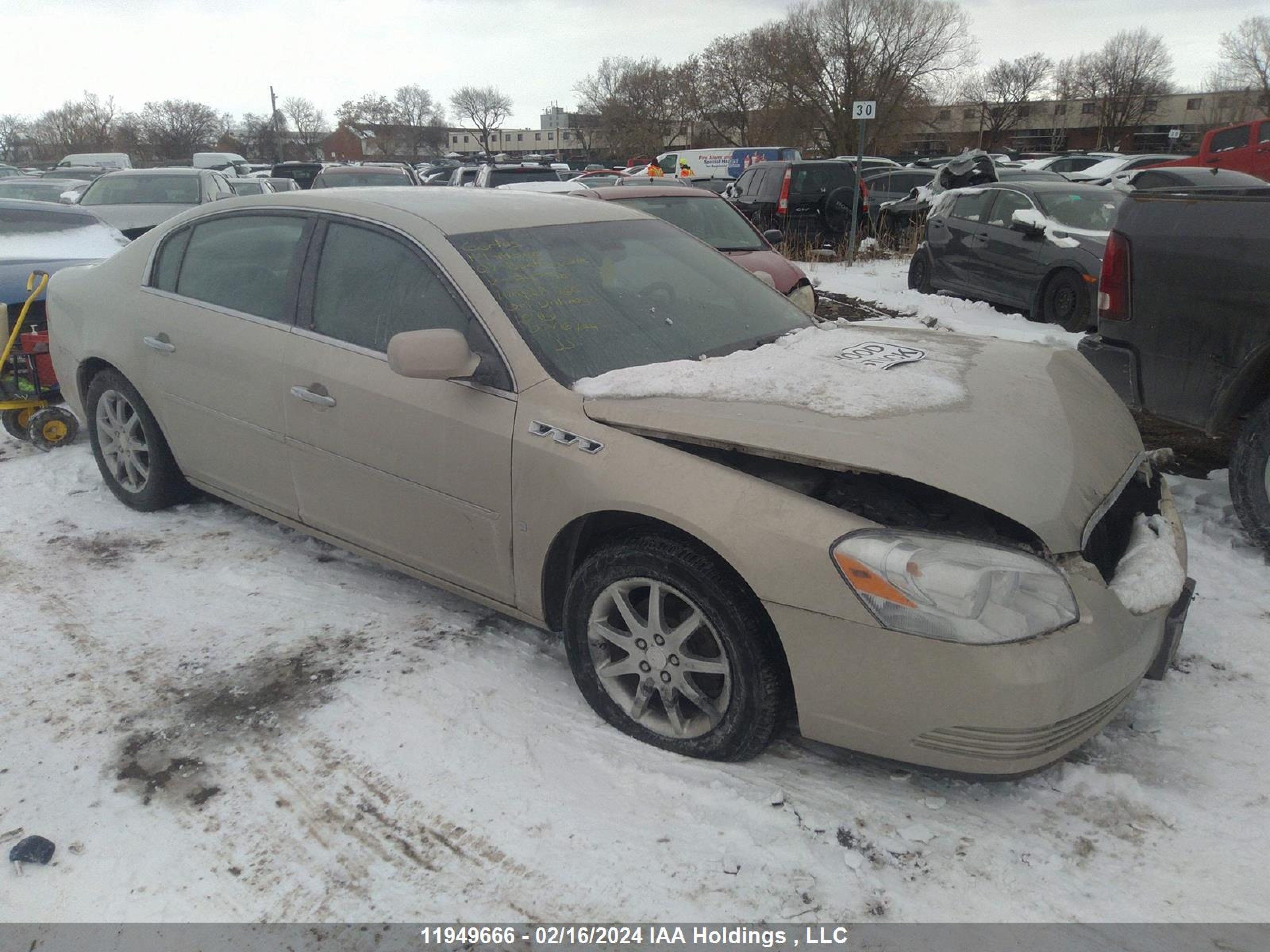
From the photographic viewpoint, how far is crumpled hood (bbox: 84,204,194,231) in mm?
12117

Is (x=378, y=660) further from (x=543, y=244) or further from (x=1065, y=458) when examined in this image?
(x=1065, y=458)

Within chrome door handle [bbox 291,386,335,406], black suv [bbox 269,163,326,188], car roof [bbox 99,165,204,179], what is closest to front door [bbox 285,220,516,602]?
chrome door handle [bbox 291,386,335,406]

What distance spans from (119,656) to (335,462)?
106cm

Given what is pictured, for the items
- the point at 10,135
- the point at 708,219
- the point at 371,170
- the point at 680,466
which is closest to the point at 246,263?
the point at 680,466

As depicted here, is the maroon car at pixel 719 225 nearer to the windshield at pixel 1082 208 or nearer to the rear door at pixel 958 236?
the rear door at pixel 958 236

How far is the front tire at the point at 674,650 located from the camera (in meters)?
2.53

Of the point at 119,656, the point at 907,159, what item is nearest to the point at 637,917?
the point at 119,656

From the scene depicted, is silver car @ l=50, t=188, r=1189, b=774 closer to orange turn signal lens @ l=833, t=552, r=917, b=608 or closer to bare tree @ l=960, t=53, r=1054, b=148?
orange turn signal lens @ l=833, t=552, r=917, b=608

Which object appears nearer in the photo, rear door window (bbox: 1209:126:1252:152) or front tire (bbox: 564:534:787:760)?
front tire (bbox: 564:534:787:760)

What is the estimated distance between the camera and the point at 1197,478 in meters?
4.96

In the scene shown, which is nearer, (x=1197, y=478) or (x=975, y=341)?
(x=975, y=341)

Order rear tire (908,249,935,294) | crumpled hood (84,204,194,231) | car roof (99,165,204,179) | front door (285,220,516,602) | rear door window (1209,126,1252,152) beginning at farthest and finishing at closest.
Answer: rear door window (1209,126,1252,152)
car roof (99,165,204,179)
crumpled hood (84,204,194,231)
rear tire (908,249,935,294)
front door (285,220,516,602)

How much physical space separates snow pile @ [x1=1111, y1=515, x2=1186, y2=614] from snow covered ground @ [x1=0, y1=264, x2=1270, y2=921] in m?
0.50

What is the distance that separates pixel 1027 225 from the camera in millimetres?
9727
